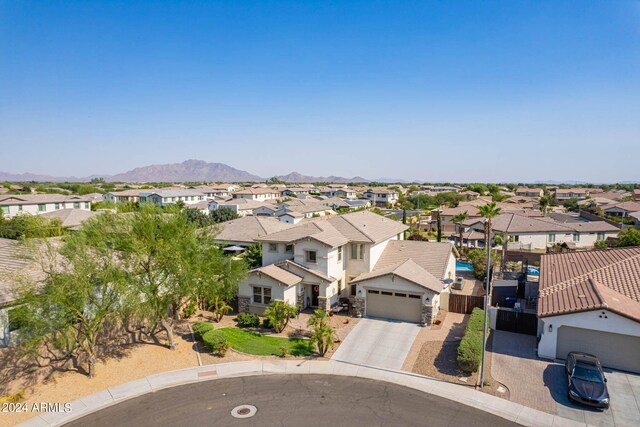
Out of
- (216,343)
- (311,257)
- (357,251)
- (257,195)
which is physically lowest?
(216,343)

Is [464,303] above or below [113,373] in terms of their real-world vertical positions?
above

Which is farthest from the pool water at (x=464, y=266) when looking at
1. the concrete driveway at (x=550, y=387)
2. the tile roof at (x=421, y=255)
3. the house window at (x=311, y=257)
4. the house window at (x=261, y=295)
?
the house window at (x=261, y=295)

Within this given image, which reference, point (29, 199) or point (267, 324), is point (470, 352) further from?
point (29, 199)

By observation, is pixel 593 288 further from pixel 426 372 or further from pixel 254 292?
pixel 254 292

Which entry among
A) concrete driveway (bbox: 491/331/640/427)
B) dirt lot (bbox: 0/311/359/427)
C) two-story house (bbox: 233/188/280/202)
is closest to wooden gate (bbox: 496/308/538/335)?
concrete driveway (bbox: 491/331/640/427)

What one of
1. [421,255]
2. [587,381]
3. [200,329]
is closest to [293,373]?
[200,329]

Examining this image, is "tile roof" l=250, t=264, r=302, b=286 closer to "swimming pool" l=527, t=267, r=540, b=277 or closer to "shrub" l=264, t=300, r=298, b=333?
"shrub" l=264, t=300, r=298, b=333
